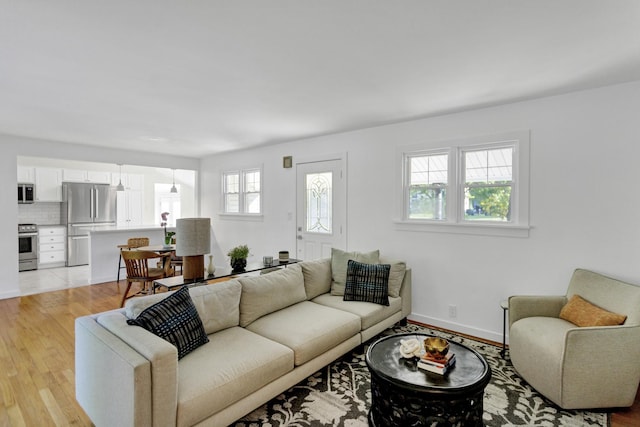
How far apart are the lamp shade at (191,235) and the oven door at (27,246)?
Result: 6.16 metres

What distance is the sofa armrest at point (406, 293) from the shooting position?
145 inches

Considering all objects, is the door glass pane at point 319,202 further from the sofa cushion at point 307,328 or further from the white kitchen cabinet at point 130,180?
the white kitchen cabinet at point 130,180

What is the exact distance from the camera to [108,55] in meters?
2.27

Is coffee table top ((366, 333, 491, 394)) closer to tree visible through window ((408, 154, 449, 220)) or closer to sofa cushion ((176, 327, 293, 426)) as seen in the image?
sofa cushion ((176, 327, 293, 426))

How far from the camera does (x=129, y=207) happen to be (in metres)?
8.30

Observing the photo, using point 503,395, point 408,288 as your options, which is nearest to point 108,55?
point 408,288

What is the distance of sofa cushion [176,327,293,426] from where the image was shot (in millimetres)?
1745

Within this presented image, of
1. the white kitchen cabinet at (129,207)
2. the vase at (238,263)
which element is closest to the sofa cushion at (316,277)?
the vase at (238,263)

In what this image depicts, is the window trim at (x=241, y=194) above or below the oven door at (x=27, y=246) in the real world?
above

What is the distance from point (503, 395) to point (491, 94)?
2.55 m

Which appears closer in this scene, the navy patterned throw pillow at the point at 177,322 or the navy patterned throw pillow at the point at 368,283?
the navy patterned throw pillow at the point at 177,322

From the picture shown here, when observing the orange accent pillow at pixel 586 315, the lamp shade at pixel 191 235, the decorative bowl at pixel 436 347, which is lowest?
the decorative bowl at pixel 436 347

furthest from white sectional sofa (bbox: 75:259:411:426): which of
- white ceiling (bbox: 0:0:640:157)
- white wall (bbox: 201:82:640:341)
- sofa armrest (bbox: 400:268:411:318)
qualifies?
white ceiling (bbox: 0:0:640:157)

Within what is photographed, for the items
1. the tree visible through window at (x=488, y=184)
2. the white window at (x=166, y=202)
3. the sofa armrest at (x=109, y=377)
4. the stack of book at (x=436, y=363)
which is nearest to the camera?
the sofa armrest at (x=109, y=377)
